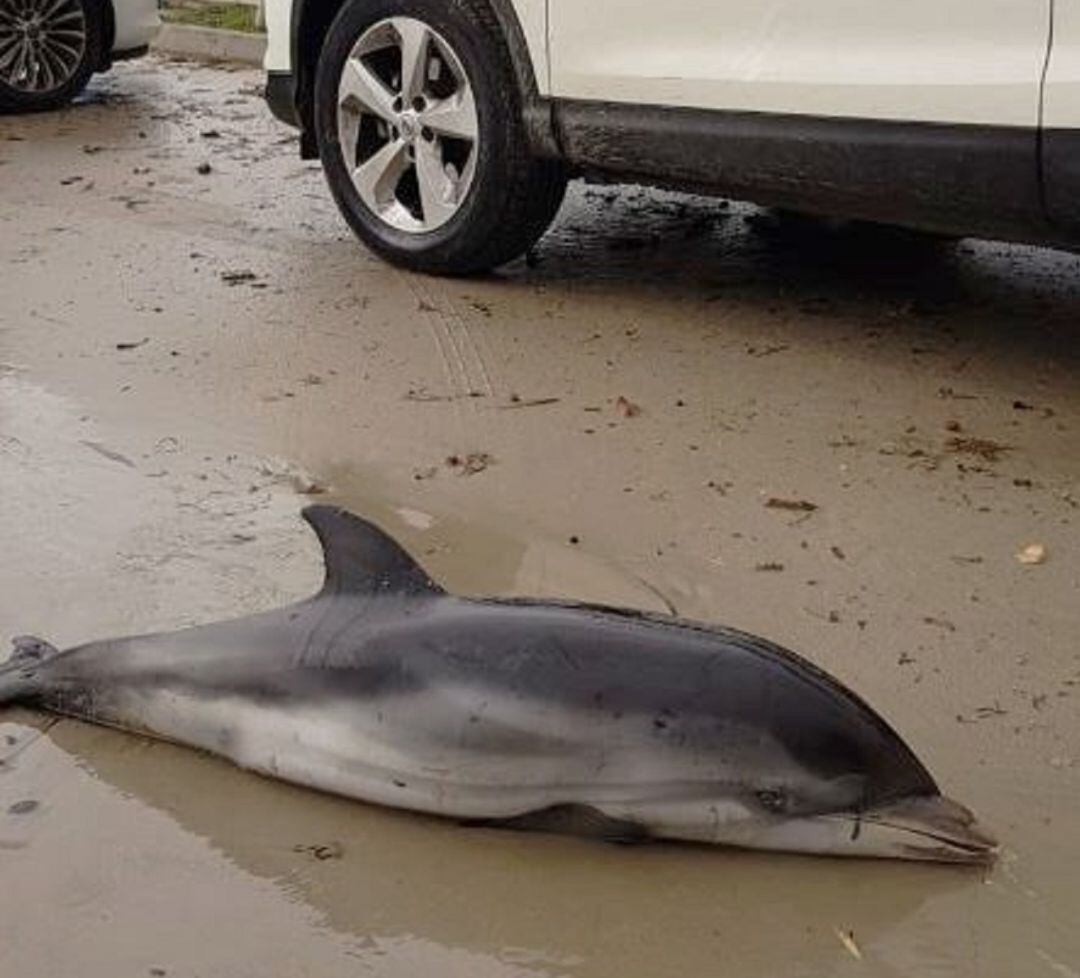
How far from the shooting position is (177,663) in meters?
3.17

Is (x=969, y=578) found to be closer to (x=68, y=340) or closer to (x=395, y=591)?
(x=395, y=591)

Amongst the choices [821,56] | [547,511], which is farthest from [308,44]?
[547,511]

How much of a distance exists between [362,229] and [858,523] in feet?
8.65

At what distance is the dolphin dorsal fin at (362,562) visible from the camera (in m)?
3.10

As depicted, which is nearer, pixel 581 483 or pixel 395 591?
pixel 395 591

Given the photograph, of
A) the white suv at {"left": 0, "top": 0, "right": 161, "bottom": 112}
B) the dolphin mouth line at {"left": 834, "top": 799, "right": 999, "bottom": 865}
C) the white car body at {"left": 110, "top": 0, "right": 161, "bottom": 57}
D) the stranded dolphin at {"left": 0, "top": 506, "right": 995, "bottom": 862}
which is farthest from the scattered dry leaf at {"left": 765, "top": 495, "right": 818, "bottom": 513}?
the white car body at {"left": 110, "top": 0, "right": 161, "bottom": 57}

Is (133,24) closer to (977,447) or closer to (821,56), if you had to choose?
(821,56)

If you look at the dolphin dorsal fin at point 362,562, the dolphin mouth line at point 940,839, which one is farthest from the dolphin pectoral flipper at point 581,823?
the dolphin dorsal fin at point 362,562

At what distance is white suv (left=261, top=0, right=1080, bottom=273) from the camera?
4.52 m

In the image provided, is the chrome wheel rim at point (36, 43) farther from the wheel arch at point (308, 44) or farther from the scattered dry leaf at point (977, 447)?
the scattered dry leaf at point (977, 447)

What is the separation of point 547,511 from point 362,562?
1.12m

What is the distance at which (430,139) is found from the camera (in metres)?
5.92

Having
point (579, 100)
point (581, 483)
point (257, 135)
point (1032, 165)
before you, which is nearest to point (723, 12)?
point (579, 100)

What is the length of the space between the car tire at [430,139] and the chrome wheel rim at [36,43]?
397 cm
